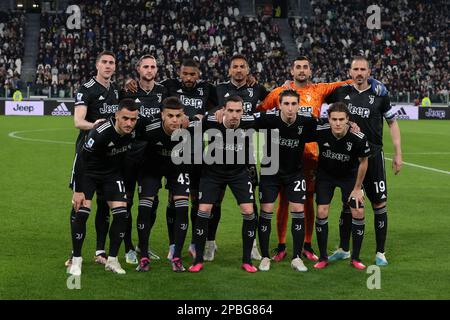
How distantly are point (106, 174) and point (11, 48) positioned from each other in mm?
36400

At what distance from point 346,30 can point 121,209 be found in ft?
138

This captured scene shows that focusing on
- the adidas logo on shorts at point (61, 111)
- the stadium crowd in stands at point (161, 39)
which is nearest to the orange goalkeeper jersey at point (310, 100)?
the adidas logo on shorts at point (61, 111)

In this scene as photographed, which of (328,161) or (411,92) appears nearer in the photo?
(328,161)

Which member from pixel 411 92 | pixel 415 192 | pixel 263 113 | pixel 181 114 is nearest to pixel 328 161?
pixel 263 113

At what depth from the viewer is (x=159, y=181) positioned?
8.83 metres

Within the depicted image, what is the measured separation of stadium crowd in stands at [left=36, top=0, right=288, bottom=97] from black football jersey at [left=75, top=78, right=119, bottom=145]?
30.3 metres

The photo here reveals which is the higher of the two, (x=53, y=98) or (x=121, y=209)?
(x=53, y=98)

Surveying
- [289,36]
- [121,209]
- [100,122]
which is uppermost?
[289,36]

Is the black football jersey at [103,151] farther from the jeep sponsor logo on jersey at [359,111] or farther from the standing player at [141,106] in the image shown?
the jeep sponsor logo on jersey at [359,111]

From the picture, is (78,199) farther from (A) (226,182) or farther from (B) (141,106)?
(A) (226,182)

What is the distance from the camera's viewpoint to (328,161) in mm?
8859

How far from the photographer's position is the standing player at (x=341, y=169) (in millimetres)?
8523

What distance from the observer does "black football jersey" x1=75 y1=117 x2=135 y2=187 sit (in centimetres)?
817

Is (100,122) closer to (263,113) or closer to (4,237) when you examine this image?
(263,113)
